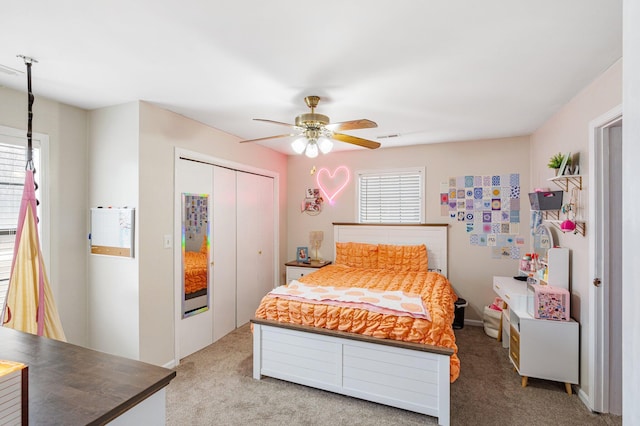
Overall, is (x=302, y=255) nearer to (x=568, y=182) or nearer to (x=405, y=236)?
(x=405, y=236)

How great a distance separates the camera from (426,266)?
416cm

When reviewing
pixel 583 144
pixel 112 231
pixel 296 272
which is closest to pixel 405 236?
pixel 296 272

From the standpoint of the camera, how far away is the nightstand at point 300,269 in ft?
14.8

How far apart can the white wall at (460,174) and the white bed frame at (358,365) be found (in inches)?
87.9

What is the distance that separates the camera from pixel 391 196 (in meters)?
4.62

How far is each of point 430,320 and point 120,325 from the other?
2669 mm

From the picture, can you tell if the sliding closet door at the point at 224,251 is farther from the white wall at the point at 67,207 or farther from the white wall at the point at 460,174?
the white wall at the point at 460,174

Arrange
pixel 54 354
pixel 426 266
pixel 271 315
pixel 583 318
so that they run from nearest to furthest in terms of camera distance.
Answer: pixel 54 354 → pixel 583 318 → pixel 271 315 → pixel 426 266

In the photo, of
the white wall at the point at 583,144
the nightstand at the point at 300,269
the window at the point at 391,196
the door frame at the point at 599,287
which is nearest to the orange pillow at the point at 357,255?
the nightstand at the point at 300,269

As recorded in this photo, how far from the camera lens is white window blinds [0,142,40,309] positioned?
97.3 inches

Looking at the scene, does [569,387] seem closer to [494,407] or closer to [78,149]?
[494,407]

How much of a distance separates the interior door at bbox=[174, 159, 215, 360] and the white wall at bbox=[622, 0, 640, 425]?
10.7 ft

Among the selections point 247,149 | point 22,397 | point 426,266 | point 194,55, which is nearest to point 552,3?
point 194,55

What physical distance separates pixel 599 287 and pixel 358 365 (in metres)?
1.88
